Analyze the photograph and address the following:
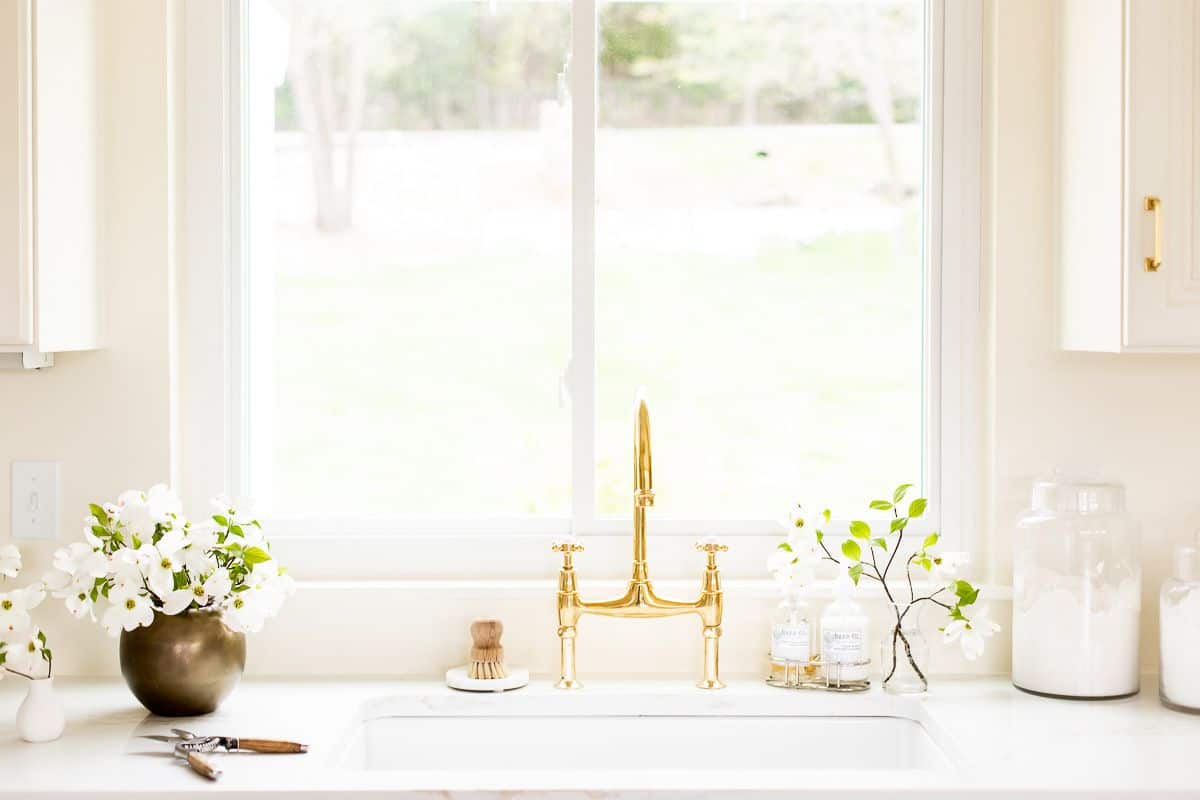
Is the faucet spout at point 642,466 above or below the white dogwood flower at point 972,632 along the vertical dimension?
above

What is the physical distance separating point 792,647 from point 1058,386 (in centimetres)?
61

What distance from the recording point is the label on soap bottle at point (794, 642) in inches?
78.4

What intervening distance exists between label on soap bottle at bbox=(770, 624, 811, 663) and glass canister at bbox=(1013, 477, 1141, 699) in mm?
318

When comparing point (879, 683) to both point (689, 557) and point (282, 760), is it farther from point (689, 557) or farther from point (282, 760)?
point (282, 760)

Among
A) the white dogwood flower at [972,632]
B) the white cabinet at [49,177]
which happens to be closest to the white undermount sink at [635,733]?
the white dogwood flower at [972,632]

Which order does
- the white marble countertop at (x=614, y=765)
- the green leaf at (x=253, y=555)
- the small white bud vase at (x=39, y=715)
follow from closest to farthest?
the white marble countertop at (x=614, y=765) < the small white bud vase at (x=39, y=715) < the green leaf at (x=253, y=555)

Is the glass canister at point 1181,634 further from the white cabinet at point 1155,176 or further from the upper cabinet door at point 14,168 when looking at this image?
the upper cabinet door at point 14,168

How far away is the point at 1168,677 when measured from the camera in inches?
73.8

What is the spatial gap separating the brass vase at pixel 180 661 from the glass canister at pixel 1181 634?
1.33 m

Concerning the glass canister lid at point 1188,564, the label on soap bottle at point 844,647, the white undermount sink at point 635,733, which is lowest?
the white undermount sink at point 635,733

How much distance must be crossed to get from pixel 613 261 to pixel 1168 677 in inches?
42.2

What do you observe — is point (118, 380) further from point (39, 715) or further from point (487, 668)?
point (487, 668)

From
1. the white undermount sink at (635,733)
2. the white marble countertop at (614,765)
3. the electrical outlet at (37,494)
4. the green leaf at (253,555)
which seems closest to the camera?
the white marble countertop at (614,765)

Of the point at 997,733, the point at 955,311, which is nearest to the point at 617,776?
the point at 997,733
